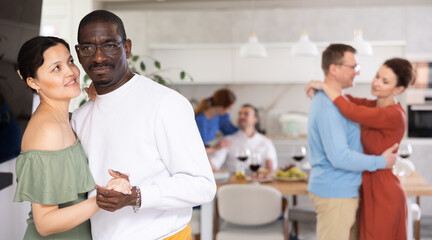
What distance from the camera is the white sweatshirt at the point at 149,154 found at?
1596 millimetres

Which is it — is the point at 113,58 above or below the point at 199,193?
above

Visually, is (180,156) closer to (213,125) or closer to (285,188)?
(285,188)

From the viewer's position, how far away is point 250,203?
148 inches

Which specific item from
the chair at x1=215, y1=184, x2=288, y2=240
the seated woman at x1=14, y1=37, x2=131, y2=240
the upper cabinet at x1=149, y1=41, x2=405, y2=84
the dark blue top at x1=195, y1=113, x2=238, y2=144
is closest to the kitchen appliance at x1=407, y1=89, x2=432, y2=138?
the upper cabinet at x1=149, y1=41, x2=405, y2=84

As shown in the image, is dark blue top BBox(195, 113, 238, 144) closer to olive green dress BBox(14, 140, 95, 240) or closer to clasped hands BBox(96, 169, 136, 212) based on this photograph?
olive green dress BBox(14, 140, 95, 240)

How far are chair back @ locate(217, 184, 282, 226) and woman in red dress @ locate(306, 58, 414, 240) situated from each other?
0.82 m

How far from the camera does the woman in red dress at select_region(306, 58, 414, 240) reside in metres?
2.91

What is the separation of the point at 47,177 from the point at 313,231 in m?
4.64

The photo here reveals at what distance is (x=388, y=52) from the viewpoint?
6566 mm

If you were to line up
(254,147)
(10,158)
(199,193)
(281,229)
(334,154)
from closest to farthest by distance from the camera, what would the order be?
1. (199,193)
2. (10,158)
3. (334,154)
4. (281,229)
5. (254,147)

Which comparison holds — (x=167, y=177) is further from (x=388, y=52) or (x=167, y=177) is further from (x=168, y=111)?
(x=388, y=52)

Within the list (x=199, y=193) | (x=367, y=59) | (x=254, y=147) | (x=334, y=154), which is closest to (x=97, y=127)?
(x=199, y=193)

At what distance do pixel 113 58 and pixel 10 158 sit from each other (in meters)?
0.87

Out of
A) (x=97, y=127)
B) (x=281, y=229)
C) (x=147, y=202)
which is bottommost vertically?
(x=281, y=229)
